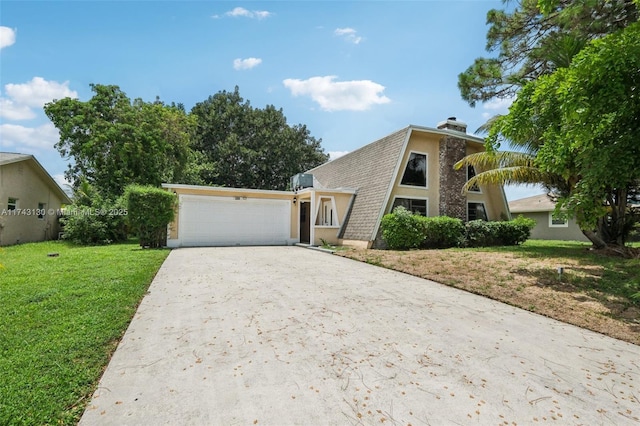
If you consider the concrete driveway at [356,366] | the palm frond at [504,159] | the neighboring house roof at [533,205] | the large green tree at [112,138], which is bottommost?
the concrete driveway at [356,366]

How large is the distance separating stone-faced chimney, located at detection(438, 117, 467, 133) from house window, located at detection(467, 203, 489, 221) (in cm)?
373

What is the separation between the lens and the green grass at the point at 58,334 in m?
2.29

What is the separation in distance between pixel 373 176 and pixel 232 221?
6947 millimetres

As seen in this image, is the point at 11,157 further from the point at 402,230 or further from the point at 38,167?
the point at 402,230

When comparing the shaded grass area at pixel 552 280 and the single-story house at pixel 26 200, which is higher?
the single-story house at pixel 26 200

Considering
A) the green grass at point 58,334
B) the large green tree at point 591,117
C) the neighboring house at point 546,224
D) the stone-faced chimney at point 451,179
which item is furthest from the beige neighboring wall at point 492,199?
the green grass at point 58,334

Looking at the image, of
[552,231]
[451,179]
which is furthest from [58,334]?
[552,231]

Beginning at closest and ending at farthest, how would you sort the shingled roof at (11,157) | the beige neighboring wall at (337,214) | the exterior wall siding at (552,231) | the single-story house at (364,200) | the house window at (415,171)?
the shingled roof at (11,157)
the single-story house at (364,200)
the house window at (415,171)
the beige neighboring wall at (337,214)
the exterior wall siding at (552,231)

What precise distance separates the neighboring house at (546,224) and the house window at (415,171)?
10.8 metres

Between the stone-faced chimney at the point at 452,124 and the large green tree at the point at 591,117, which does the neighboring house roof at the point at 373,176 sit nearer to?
the stone-faced chimney at the point at 452,124

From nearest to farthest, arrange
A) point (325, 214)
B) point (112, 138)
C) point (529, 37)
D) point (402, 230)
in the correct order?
point (529, 37), point (402, 230), point (325, 214), point (112, 138)

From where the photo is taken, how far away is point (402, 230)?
12.0 metres

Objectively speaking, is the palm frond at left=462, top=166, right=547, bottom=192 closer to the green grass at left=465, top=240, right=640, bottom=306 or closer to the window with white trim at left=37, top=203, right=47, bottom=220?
the green grass at left=465, top=240, right=640, bottom=306

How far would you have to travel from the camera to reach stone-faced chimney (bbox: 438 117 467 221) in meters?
14.0
